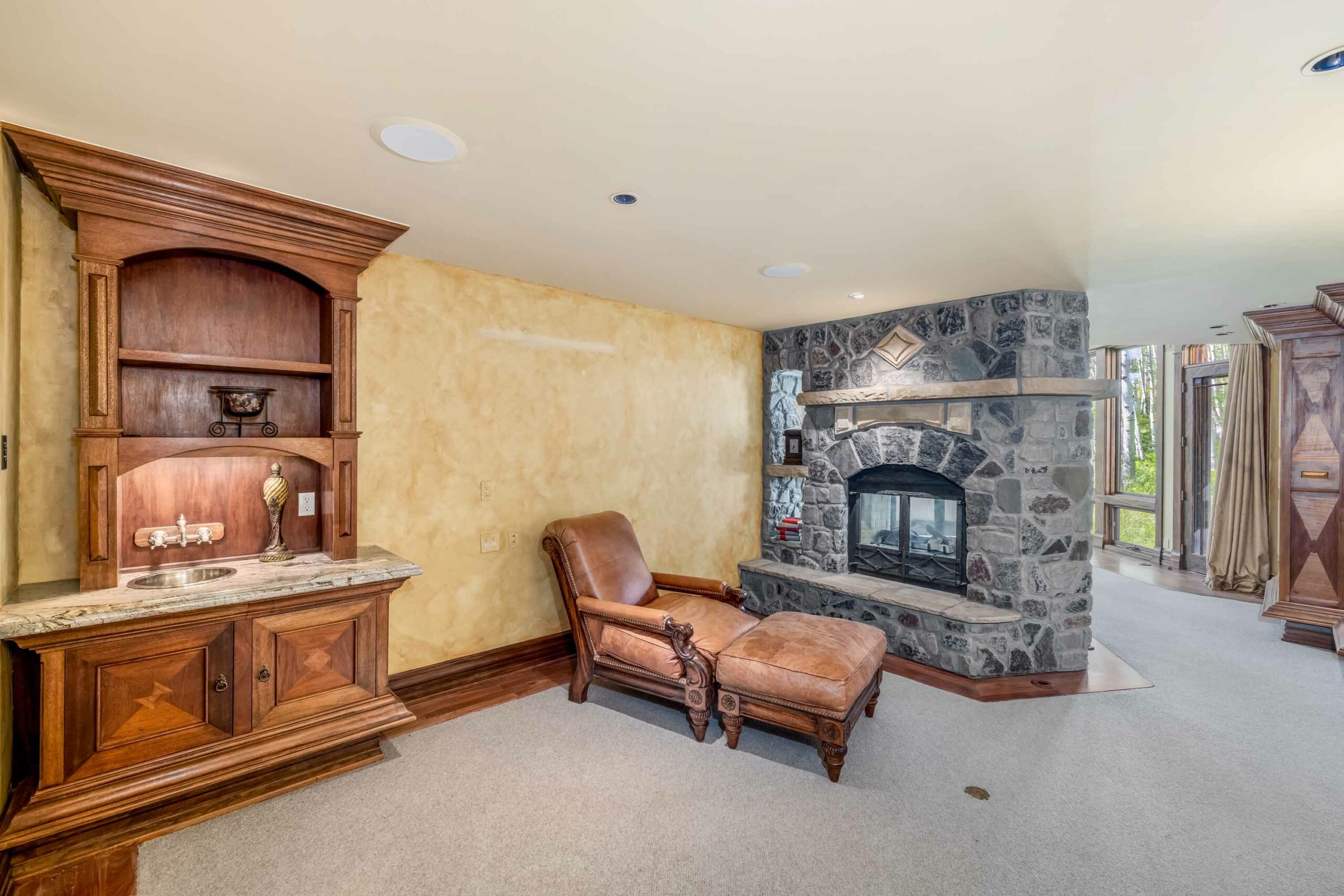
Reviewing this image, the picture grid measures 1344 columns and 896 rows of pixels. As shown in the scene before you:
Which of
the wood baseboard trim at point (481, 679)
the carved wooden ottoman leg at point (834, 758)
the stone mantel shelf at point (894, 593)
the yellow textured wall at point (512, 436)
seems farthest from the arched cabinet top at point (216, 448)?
the stone mantel shelf at point (894, 593)

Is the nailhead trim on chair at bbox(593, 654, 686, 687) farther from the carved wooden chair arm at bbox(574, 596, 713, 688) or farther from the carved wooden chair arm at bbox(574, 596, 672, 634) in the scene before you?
the carved wooden chair arm at bbox(574, 596, 672, 634)

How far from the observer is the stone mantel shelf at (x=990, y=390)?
3.69 meters

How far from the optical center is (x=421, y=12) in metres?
1.37

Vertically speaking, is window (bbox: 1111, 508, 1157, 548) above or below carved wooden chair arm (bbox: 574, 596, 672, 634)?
below

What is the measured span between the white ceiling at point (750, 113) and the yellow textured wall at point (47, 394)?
57 cm

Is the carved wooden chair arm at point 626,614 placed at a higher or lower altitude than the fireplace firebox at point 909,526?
lower

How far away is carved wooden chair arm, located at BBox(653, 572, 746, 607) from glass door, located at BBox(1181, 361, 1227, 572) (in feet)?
20.2

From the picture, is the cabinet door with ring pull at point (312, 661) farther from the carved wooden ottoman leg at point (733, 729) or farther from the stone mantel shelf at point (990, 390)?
the stone mantel shelf at point (990, 390)

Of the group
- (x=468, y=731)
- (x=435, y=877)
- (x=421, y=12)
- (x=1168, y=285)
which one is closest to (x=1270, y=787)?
(x=1168, y=285)

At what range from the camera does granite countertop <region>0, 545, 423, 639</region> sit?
1.93 metres

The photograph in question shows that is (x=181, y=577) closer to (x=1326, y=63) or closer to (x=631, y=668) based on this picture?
(x=631, y=668)

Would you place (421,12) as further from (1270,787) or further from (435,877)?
(1270,787)

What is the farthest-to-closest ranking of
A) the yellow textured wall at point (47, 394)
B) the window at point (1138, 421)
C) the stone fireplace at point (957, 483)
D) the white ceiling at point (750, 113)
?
the window at point (1138, 421)
the stone fireplace at point (957, 483)
the yellow textured wall at point (47, 394)
the white ceiling at point (750, 113)

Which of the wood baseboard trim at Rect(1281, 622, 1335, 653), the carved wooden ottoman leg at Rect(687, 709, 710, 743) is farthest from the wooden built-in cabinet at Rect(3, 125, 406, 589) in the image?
the wood baseboard trim at Rect(1281, 622, 1335, 653)
